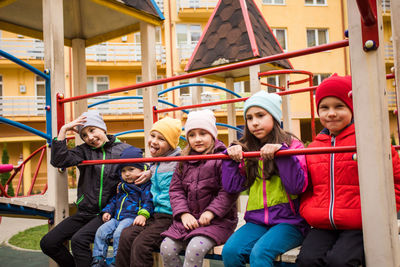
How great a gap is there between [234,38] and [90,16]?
7.01 feet

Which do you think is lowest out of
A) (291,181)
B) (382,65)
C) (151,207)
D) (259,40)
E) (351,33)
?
(151,207)

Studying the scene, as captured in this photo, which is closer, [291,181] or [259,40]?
[291,181]

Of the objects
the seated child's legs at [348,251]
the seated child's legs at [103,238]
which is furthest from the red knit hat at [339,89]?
the seated child's legs at [103,238]

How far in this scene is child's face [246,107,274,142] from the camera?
224 cm

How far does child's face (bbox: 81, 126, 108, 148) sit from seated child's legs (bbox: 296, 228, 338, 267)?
192 cm

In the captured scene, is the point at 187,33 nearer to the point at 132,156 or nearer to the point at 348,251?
the point at 132,156

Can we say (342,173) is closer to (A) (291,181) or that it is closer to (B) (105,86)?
(A) (291,181)

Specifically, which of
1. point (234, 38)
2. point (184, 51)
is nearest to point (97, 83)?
point (184, 51)

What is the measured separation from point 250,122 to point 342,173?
64cm

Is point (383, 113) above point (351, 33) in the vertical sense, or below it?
below

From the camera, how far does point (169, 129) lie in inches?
115

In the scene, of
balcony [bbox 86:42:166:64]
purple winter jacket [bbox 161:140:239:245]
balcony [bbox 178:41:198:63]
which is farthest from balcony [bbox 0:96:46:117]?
purple winter jacket [bbox 161:140:239:245]

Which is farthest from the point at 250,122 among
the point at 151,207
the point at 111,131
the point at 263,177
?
the point at 111,131

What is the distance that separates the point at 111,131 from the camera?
1702 cm
